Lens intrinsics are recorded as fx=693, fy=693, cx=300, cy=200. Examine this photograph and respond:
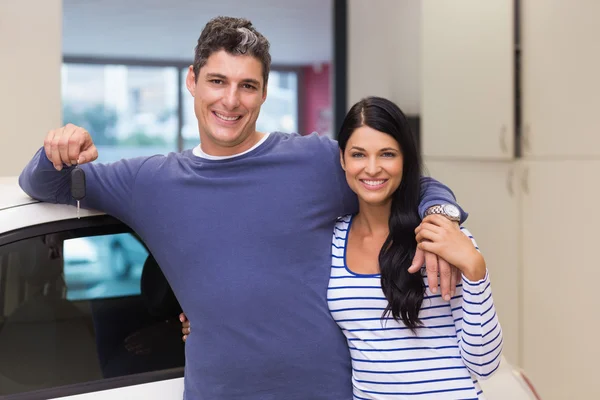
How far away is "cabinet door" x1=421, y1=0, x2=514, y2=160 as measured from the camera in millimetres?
3549

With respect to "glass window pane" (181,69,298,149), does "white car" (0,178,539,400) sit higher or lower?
lower

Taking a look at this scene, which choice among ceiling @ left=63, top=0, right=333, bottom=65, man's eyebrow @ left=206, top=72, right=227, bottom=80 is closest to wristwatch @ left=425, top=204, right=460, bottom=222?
man's eyebrow @ left=206, top=72, right=227, bottom=80

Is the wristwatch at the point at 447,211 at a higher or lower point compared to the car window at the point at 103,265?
higher

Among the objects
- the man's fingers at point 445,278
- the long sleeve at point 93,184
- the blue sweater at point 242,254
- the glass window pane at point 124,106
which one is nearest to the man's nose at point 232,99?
the blue sweater at point 242,254

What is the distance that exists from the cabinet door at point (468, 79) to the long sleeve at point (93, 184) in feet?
7.82

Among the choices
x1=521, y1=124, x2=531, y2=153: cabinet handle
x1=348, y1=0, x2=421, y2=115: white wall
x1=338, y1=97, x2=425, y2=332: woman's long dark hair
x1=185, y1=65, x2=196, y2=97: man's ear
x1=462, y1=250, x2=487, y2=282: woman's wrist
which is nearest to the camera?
x1=462, y1=250, x2=487, y2=282: woman's wrist

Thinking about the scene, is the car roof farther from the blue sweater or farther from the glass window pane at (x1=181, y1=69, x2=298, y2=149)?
the glass window pane at (x1=181, y1=69, x2=298, y2=149)

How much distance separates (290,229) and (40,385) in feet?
2.19

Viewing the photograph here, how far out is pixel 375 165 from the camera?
157 centimetres

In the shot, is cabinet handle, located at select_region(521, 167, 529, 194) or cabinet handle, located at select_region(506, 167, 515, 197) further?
cabinet handle, located at select_region(506, 167, 515, 197)

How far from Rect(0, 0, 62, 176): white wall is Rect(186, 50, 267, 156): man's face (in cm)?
168

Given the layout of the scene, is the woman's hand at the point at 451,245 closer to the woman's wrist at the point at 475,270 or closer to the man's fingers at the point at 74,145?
the woman's wrist at the point at 475,270

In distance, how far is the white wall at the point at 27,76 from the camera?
3.04 meters

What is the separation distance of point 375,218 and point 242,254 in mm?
332
